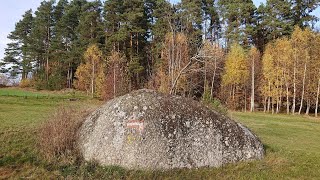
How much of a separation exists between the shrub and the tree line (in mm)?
27112

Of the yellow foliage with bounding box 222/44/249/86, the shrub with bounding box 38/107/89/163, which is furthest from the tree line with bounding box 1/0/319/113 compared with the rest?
the shrub with bounding box 38/107/89/163

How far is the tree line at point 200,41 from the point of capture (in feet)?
161

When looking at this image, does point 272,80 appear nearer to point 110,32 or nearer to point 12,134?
point 110,32

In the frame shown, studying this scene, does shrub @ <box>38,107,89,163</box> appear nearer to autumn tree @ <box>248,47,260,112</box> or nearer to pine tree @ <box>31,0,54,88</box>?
autumn tree @ <box>248,47,260,112</box>

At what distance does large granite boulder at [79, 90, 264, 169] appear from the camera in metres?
10.7

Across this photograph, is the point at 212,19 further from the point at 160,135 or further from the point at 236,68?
the point at 160,135

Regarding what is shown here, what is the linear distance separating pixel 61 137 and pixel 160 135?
3.35 m

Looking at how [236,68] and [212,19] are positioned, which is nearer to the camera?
[236,68]

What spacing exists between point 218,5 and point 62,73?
32.7 m

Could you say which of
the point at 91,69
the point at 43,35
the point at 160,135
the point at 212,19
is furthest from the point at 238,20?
the point at 160,135

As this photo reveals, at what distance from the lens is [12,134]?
1352 cm

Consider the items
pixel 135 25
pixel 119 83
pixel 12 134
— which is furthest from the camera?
pixel 135 25

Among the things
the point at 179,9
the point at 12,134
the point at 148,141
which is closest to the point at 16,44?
the point at 179,9

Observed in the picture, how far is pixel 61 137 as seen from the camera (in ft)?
37.2
